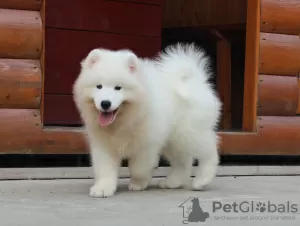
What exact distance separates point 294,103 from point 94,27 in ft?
7.89

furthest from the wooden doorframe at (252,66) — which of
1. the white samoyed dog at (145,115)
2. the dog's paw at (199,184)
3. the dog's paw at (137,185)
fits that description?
the dog's paw at (137,185)

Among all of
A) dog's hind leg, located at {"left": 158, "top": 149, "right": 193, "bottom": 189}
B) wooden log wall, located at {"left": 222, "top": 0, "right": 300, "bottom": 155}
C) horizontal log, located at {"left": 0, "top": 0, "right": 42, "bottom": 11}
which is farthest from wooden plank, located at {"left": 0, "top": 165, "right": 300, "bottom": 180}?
horizontal log, located at {"left": 0, "top": 0, "right": 42, "bottom": 11}

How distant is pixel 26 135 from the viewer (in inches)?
192

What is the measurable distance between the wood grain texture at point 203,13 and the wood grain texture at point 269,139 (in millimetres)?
2076

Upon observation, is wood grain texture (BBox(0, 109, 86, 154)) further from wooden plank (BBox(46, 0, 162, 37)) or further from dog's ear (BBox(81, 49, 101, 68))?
wooden plank (BBox(46, 0, 162, 37))

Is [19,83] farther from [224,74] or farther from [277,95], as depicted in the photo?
[224,74]

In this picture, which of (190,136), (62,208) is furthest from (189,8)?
(62,208)

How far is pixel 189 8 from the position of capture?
26.2 ft

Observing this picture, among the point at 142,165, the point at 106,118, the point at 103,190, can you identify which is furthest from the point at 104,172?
the point at 106,118

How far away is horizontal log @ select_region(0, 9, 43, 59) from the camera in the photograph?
15.8 feet

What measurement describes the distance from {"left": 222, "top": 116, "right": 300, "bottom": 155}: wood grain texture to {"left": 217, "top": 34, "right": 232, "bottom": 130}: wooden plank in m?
2.24

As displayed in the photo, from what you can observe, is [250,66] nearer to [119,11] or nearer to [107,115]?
[119,11]

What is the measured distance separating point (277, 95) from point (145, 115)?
240cm

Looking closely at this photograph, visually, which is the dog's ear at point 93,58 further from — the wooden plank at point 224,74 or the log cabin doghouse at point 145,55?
the wooden plank at point 224,74
